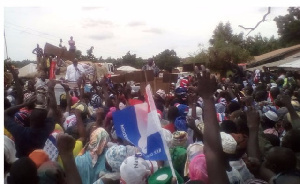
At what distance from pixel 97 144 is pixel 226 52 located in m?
32.6

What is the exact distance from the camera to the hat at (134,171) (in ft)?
9.80

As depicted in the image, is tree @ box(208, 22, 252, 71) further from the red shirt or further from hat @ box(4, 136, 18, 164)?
hat @ box(4, 136, 18, 164)

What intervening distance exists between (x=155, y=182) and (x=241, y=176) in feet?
2.54

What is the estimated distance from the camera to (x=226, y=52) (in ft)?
115

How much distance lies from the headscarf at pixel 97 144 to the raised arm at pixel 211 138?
4.22ft

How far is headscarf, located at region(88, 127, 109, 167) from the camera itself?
3.61m

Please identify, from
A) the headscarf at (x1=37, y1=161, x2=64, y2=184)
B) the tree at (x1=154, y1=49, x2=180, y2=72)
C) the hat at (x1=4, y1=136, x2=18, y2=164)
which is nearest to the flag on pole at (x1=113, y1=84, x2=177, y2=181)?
the headscarf at (x1=37, y1=161, x2=64, y2=184)

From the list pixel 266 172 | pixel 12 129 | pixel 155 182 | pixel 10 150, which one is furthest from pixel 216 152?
pixel 12 129

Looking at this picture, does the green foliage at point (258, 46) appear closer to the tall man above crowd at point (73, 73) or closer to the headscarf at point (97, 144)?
the tall man above crowd at point (73, 73)

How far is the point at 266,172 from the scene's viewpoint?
3.28 m

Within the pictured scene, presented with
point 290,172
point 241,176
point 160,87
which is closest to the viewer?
point 290,172

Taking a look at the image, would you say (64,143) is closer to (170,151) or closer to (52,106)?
(170,151)

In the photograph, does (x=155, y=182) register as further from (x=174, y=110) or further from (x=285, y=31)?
(x=285, y=31)

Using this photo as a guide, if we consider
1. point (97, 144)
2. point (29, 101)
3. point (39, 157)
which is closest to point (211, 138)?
point (97, 144)
